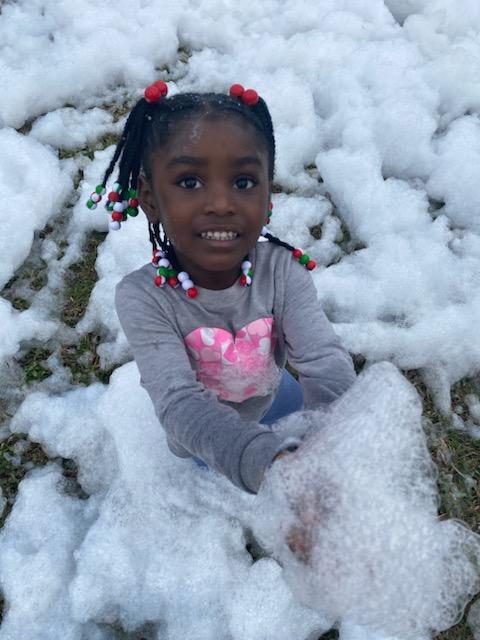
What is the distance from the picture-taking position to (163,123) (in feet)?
4.84

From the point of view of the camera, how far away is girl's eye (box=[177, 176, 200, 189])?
1.43 metres

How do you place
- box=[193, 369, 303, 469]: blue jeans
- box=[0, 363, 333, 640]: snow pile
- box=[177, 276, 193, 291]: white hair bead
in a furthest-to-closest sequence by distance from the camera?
box=[193, 369, 303, 469]: blue jeans, box=[0, 363, 333, 640]: snow pile, box=[177, 276, 193, 291]: white hair bead

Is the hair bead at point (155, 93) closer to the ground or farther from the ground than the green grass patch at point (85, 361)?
farther from the ground

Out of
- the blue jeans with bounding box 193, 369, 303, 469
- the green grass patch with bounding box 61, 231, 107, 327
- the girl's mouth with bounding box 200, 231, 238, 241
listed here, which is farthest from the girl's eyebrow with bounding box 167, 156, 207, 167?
the green grass patch with bounding box 61, 231, 107, 327

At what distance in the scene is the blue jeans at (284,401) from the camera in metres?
2.17

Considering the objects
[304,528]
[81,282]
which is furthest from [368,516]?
[81,282]

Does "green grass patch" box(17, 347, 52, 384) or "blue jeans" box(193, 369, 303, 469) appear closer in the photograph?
"blue jeans" box(193, 369, 303, 469)

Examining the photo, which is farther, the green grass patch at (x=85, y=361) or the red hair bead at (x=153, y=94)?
the green grass patch at (x=85, y=361)

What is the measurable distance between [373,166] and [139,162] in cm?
155

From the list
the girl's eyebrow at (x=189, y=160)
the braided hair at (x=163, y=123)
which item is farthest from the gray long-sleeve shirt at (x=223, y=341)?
the girl's eyebrow at (x=189, y=160)

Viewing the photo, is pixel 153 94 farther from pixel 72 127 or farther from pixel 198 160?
pixel 72 127

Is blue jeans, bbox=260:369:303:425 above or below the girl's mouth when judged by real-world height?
below

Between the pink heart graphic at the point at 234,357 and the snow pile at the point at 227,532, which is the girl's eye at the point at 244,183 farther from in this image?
the snow pile at the point at 227,532

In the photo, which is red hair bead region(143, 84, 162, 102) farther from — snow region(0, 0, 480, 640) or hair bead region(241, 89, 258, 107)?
snow region(0, 0, 480, 640)
